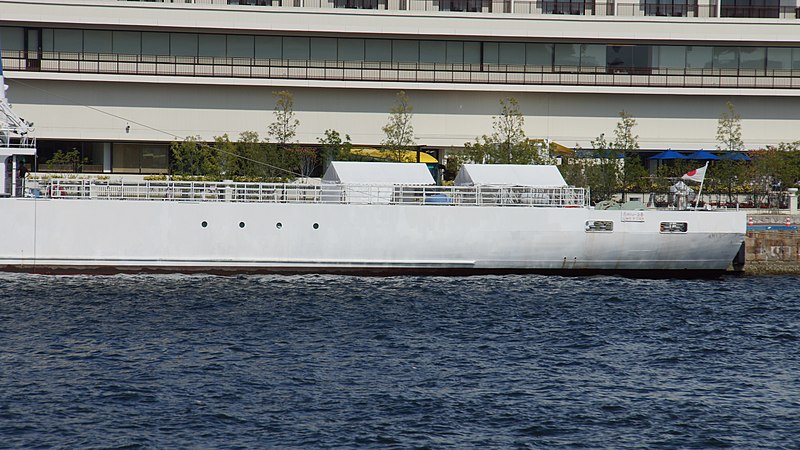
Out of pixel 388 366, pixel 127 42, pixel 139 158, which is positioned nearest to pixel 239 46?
pixel 127 42

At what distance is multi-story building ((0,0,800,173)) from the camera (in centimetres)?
7088

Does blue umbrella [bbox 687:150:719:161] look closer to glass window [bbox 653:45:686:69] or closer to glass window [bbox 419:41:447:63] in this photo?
glass window [bbox 653:45:686:69]

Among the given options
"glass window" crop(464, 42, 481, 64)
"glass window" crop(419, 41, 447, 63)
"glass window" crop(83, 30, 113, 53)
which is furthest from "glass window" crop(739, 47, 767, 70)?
"glass window" crop(83, 30, 113, 53)

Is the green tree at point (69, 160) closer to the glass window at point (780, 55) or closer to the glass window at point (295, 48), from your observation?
the glass window at point (295, 48)

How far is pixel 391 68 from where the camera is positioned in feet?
240

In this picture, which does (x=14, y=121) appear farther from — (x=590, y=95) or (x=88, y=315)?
(x=590, y=95)

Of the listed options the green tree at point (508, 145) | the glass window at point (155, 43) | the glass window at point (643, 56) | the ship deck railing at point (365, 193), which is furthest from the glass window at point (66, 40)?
the glass window at point (643, 56)

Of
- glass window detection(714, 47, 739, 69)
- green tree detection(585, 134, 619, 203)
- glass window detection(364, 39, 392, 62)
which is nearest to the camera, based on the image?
green tree detection(585, 134, 619, 203)

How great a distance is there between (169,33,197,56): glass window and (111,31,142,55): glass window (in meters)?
2.10

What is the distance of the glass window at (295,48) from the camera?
237ft

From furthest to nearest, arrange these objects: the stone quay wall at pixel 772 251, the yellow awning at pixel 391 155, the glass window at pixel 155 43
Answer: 1. the glass window at pixel 155 43
2. the yellow awning at pixel 391 155
3. the stone quay wall at pixel 772 251

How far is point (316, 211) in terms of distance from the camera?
44.4 meters

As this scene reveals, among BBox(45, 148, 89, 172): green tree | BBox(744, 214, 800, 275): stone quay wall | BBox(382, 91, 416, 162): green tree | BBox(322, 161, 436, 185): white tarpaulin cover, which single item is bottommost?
BBox(744, 214, 800, 275): stone quay wall

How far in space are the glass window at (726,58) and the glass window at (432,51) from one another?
62.4 feet
